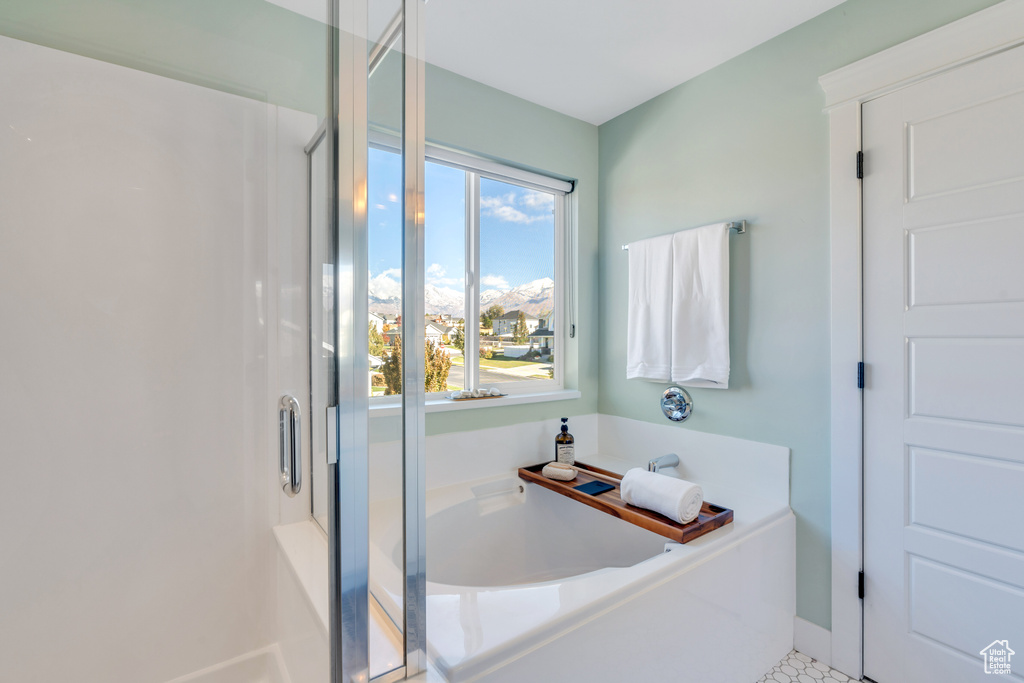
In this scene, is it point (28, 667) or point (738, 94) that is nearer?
point (28, 667)

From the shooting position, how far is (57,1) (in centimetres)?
120

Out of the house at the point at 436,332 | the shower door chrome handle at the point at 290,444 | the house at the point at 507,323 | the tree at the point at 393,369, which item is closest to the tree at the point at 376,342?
the tree at the point at 393,369

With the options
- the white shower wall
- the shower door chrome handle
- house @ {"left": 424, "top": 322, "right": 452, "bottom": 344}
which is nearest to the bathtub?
the shower door chrome handle

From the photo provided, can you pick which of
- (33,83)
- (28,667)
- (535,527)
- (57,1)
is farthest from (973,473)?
(57,1)

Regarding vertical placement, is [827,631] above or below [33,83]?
below

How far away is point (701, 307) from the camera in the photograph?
1995mm

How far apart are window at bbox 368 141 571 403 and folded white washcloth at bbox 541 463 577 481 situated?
1.45 feet

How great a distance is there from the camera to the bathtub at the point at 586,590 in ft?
3.44

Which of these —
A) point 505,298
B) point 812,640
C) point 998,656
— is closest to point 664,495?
point 812,640

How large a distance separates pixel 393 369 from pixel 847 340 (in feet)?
4.99

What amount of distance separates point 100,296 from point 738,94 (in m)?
2.23

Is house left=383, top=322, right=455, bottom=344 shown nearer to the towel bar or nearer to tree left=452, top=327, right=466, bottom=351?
tree left=452, top=327, right=466, bottom=351

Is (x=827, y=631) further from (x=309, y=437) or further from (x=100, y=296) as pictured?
(x=100, y=296)

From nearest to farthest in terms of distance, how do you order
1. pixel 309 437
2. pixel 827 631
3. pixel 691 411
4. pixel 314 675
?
pixel 314 675
pixel 309 437
pixel 827 631
pixel 691 411
